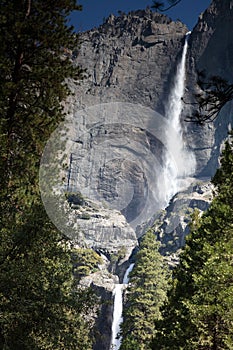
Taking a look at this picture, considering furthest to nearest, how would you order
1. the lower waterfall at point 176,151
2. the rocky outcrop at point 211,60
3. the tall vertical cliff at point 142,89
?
the rocky outcrop at point 211,60, the lower waterfall at point 176,151, the tall vertical cliff at point 142,89

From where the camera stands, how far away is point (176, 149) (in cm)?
13738

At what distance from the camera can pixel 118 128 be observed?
138 m

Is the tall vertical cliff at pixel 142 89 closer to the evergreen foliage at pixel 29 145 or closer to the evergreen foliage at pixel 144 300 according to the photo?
the evergreen foliage at pixel 144 300

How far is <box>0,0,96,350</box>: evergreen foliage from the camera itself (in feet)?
24.2

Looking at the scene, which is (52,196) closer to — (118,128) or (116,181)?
(116,181)

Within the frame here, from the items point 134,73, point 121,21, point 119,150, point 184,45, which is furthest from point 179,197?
point 121,21

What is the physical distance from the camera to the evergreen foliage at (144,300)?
1011 inches

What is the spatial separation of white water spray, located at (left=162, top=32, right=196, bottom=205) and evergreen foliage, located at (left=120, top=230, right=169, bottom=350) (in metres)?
96.3

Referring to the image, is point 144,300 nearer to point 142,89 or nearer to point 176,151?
point 176,151

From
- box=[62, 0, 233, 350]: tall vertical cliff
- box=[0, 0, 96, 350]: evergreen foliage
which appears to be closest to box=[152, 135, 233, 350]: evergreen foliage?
box=[0, 0, 96, 350]: evergreen foliage

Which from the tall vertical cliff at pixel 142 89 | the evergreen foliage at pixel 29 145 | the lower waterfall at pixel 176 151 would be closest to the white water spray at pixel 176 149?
the lower waterfall at pixel 176 151

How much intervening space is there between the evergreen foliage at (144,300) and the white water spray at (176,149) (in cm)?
9631

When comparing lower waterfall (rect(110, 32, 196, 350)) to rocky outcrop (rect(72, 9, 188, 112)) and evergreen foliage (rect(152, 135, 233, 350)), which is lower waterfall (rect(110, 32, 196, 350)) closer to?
rocky outcrop (rect(72, 9, 188, 112))

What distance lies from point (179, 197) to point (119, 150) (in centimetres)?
3119
